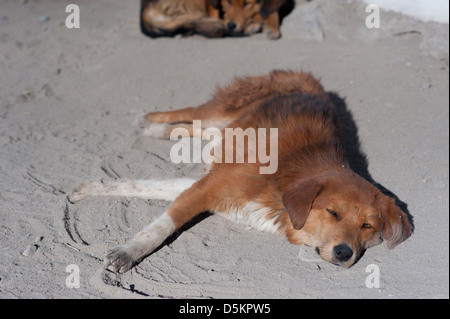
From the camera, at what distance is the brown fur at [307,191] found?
11.3 feet

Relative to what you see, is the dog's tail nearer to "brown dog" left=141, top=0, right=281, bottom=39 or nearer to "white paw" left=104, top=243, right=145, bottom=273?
"brown dog" left=141, top=0, right=281, bottom=39

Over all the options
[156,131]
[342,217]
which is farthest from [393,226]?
[156,131]

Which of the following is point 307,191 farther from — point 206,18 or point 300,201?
point 206,18

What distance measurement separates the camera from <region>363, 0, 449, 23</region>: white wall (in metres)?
6.20

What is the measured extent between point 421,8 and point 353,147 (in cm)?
237

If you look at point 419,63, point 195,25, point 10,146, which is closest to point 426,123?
point 419,63

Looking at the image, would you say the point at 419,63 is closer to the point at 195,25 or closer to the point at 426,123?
the point at 426,123

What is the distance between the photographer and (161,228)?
3.71 m

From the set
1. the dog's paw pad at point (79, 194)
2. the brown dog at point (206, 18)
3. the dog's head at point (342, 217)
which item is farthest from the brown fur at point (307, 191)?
the brown dog at point (206, 18)

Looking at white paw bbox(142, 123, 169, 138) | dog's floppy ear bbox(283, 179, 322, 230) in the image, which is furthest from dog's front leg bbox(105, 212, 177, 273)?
white paw bbox(142, 123, 169, 138)

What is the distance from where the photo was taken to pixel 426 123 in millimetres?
5430

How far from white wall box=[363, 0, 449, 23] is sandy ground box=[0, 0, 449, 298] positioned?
99 millimetres

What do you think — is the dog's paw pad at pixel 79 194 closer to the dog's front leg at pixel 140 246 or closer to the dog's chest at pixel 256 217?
the dog's front leg at pixel 140 246

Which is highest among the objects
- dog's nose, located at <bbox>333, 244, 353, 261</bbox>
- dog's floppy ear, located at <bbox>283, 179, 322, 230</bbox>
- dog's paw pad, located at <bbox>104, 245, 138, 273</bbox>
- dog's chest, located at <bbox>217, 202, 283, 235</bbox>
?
dog's floppy ear, located at <bbox>283, 179, 322, 230</bbox>
